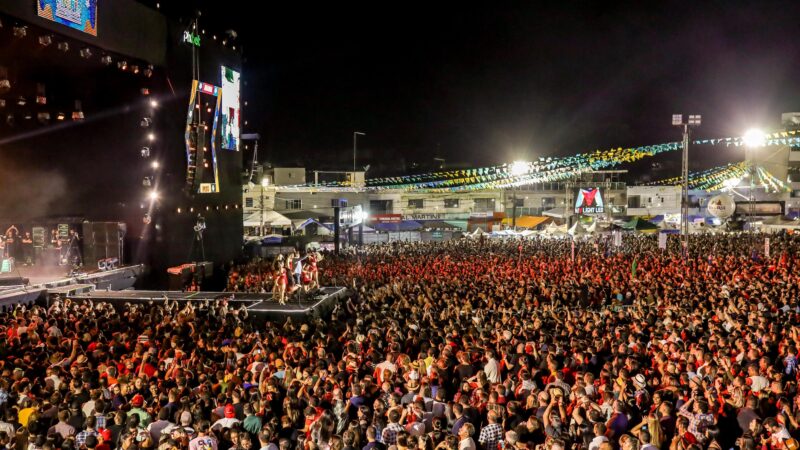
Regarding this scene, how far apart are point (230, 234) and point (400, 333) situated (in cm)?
1608

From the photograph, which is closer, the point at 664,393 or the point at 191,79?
the point at 664,393

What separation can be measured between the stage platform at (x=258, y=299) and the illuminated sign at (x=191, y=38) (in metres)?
9.02

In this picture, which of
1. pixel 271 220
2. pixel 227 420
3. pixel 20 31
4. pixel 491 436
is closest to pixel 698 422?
pixel 491 436

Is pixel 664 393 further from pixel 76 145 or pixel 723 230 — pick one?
pixel 723 230

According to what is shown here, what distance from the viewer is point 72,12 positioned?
14.9 metres

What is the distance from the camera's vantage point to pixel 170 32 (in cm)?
1939

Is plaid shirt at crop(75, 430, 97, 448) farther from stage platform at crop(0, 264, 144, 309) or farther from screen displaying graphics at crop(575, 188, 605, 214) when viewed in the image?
screen displaying graphics at crop(575, 188, 605, 214)

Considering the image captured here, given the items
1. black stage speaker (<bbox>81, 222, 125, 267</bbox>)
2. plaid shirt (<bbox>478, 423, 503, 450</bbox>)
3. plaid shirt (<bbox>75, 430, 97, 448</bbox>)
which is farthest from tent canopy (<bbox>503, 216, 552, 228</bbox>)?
plaid shirt (<bbox>75, 430, 97, 448</bbox>)

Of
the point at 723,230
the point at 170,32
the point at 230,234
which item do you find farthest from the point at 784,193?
the point at 170,32

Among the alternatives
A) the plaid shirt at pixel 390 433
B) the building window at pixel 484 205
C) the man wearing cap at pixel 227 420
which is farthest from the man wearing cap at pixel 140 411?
the building window at pixel 484 205

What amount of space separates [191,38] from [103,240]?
24.5 ft

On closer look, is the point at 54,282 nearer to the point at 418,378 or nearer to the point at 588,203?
the point at 418,378

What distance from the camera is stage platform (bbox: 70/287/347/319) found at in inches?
523

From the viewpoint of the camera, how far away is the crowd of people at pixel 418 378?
5.36 metres
